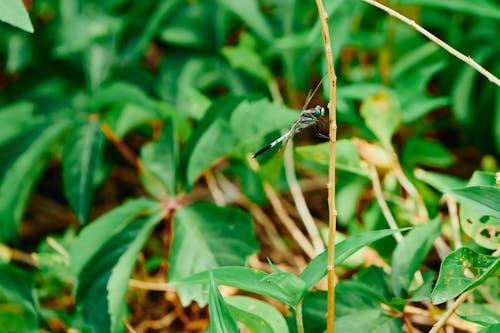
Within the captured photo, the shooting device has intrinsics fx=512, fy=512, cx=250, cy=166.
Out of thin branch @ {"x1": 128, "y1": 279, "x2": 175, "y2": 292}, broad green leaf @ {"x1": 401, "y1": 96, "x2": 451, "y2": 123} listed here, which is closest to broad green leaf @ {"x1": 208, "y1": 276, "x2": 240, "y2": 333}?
thin branch @ {"x1": 128, "y1": 279, "x2": 175, "y2": 292}

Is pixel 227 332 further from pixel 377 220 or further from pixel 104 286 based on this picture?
pixel 377 220

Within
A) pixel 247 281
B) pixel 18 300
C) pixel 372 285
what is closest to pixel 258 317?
pixel 247 281

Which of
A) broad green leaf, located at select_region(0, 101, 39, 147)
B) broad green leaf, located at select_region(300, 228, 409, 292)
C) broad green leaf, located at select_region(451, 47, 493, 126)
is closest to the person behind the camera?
broad green leaf, located at select_region(300, 228, 409, 292)

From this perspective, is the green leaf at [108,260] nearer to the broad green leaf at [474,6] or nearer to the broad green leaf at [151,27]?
the broad green leaf at [151,27]

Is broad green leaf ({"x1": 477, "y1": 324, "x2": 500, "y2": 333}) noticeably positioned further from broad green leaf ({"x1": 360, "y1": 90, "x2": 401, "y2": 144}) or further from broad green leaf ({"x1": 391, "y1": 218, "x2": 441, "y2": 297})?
broad green leaf ({"x1": 360, "y1": 90, "x2": 401, "y2": 144})

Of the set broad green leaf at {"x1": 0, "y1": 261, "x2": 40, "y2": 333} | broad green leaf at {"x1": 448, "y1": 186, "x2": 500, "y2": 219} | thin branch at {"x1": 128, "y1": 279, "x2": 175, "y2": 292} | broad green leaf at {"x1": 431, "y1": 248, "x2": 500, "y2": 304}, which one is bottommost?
thin branch at {"x1": 128, "y1": 279, "x2": 175, "y2": 292}

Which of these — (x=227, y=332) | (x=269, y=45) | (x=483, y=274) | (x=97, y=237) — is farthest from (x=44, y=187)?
(x=483, y=274)

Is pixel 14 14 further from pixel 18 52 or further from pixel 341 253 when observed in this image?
pixel 18 52
